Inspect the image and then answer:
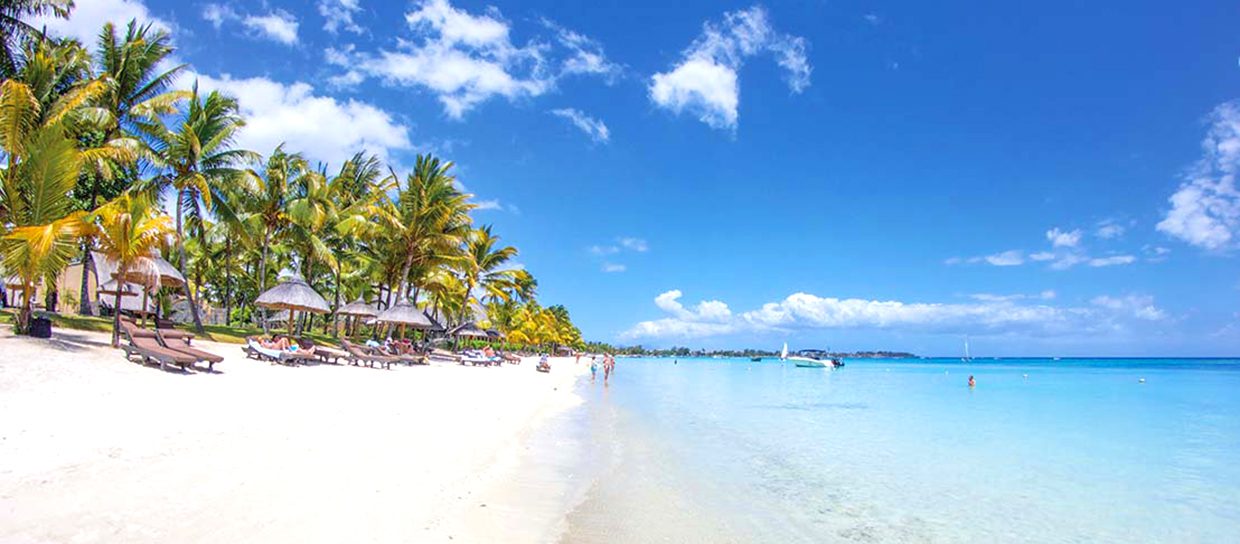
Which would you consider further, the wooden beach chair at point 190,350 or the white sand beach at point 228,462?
the wooden beach chair at point 190,350

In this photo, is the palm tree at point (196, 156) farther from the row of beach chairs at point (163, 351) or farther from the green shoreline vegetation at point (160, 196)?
the row of beach chairs at point (163, 351)

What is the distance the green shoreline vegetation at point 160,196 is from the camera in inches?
435

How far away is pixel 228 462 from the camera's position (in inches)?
208

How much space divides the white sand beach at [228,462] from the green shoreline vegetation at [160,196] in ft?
8.02

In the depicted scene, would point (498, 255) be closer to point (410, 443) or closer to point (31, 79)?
point (31, 79)

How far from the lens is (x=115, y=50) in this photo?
1681cm

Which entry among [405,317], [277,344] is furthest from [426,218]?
[277,344]

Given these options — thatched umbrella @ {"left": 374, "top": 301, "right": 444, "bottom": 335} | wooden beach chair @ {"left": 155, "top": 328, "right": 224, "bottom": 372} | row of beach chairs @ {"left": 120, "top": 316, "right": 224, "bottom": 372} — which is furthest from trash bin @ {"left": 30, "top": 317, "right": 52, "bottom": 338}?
thatched umbrella @ {"left": 374, "top": 301, "right": 444, "bottom": 335}

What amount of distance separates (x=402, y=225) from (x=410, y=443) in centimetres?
1816

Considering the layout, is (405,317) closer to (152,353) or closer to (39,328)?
(39,328)

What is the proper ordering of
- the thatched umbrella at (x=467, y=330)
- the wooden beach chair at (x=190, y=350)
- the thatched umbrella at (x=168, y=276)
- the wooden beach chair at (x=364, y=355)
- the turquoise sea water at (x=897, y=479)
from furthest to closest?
the thatched umbrella at (x=467, y=330) → the wooden beach chair at (x=364, y=355) → the thatched umbrella at (x=168, y=276) → the wooden beach chair at (x=190, y=350) → the turquoise sea water at (x=897, y=479)

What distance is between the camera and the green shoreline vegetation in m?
11.0

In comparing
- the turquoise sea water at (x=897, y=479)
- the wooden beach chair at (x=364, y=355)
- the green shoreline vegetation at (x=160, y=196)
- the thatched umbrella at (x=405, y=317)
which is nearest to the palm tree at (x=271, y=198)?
the green shoreline vegetation at (x=160, y=196)

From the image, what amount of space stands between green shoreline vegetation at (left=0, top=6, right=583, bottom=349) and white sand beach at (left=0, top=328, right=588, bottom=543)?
245 centimetres
